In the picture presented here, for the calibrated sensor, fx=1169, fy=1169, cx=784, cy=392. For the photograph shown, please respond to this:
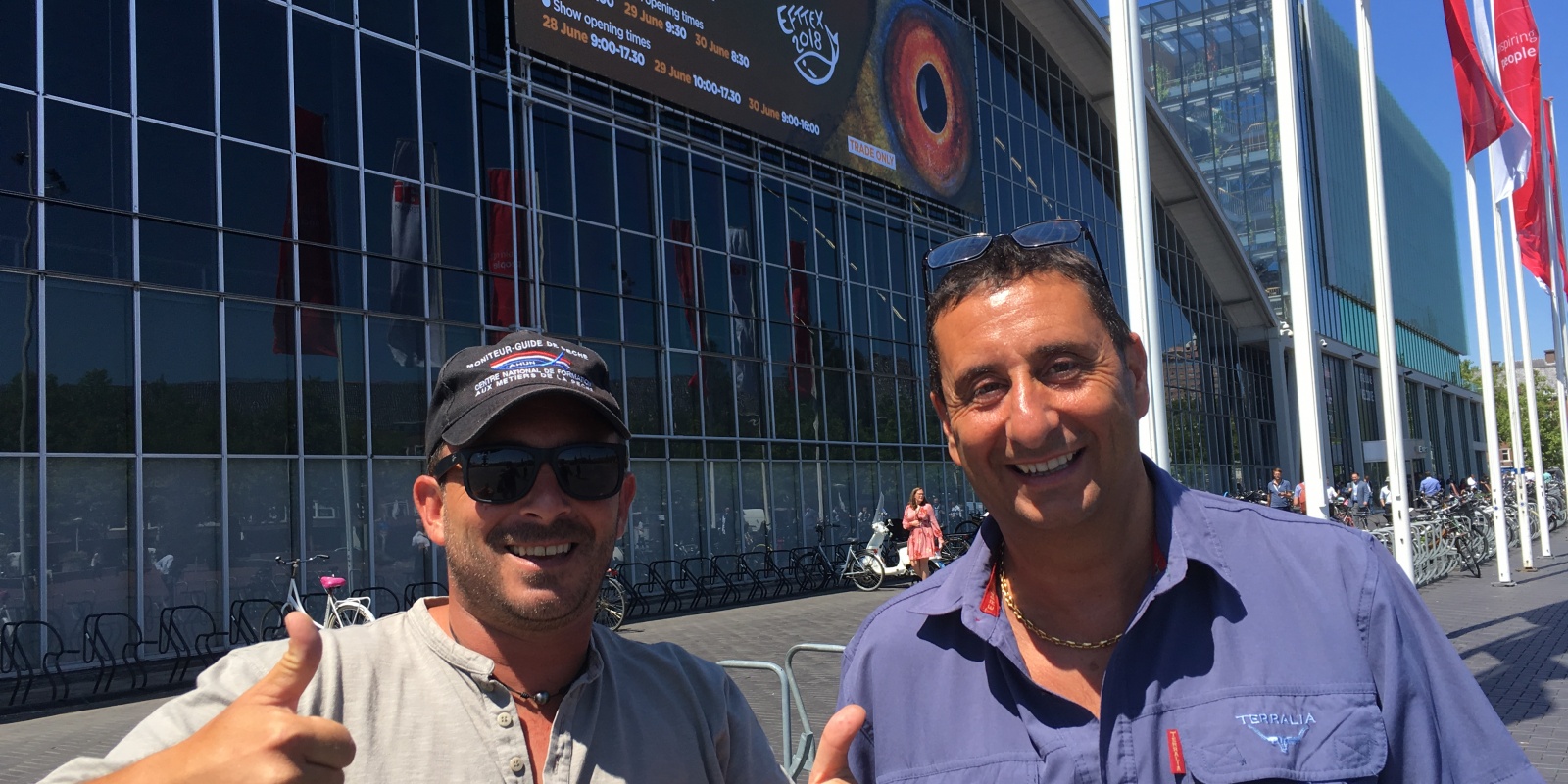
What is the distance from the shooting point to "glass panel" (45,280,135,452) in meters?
13.7

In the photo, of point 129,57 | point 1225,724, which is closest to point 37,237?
point 129,57

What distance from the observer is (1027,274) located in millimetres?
2137

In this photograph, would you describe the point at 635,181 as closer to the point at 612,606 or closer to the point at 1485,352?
the point at 612,606

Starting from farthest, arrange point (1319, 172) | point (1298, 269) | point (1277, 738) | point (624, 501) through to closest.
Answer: point (1319, 172)
point (1298, 269)
point (624, 501)
point (1277, 738)

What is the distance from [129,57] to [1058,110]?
2935cm

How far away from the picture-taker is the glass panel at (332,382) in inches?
637

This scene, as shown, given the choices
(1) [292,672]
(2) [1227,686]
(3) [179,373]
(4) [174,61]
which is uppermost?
(4) [174,61]

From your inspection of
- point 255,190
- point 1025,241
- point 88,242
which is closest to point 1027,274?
point 1025,241

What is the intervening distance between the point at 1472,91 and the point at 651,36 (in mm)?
13344

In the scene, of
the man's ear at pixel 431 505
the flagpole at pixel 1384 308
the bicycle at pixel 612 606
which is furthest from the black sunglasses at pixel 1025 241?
the bicycle at pixel 612 606

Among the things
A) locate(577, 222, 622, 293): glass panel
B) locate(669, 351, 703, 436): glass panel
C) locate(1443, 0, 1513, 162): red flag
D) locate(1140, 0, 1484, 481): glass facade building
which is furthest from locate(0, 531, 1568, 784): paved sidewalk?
locate(1140, 0, 1484, 481): glass facade building

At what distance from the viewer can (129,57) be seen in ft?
47.7

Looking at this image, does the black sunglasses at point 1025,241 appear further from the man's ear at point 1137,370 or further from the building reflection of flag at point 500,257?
the building reflection of flag at point 500,257

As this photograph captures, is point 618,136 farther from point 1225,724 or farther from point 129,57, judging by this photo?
point 1225,724
